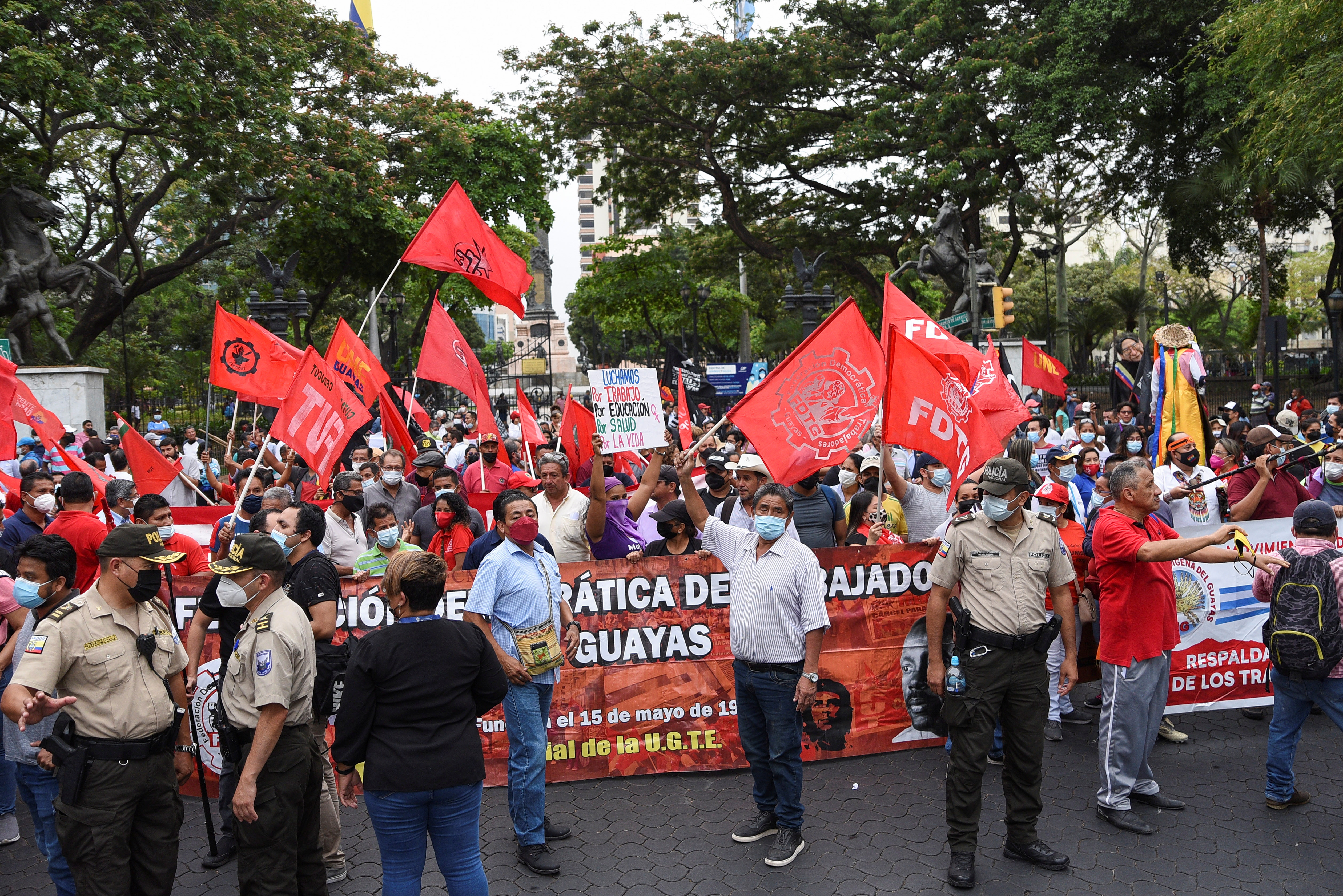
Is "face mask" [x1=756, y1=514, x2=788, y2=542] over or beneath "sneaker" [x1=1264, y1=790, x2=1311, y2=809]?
over

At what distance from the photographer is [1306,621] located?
5.21 m

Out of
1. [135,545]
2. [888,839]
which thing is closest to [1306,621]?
[888,839]

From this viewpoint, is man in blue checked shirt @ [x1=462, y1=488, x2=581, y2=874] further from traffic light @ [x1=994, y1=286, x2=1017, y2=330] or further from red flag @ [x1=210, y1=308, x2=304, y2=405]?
traffic light @ [x1=994, y1=286, x2=1017, y2=330]

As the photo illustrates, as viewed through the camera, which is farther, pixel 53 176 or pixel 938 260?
pixel 53 176

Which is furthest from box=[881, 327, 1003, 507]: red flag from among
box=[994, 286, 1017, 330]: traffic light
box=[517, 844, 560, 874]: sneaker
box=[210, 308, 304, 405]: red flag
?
box=[994, 286, 1017, 330]: traffic light

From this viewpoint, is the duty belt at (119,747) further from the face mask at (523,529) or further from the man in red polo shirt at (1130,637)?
the man in red polo shirt at (1130,637)

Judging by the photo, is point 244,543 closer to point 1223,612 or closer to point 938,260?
point 1223,612

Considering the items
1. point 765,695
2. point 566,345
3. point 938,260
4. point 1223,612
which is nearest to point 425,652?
point 765,695

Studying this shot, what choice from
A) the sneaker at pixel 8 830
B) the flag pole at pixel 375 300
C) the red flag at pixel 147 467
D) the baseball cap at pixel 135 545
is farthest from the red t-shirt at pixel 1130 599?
the red flag at pixel 147 467

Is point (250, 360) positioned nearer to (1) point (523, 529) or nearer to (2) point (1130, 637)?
(1) point (523, 529)

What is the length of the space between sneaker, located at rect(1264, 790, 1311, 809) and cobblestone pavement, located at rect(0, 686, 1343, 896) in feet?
0.16

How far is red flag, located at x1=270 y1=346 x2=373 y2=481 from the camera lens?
276 inches

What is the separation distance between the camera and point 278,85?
828 inches

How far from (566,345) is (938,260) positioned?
4149 inches
